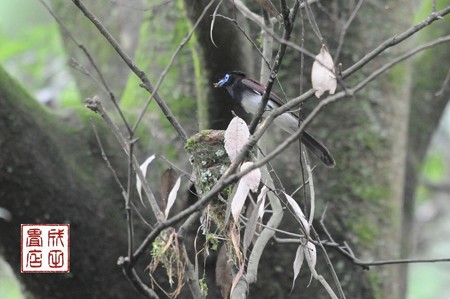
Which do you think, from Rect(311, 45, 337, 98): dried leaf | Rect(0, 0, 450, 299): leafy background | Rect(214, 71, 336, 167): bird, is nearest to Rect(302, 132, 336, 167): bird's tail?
Rect(214, 71, 336, 167): bird

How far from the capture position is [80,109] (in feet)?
11.7

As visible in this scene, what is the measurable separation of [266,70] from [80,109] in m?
1.14

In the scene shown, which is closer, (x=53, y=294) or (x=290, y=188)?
(x=53, y=294)

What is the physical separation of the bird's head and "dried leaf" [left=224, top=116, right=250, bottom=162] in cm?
85

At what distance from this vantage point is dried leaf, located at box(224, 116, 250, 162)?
6.75 ft

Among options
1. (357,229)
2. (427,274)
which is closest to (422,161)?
(357,229)

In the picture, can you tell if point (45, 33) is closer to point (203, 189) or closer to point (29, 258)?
point (29, 258)

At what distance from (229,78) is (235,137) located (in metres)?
0.93

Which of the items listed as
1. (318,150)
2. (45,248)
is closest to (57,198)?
(45,248)

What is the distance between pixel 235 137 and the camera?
2082 mm

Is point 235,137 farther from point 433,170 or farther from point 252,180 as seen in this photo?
point 433,170

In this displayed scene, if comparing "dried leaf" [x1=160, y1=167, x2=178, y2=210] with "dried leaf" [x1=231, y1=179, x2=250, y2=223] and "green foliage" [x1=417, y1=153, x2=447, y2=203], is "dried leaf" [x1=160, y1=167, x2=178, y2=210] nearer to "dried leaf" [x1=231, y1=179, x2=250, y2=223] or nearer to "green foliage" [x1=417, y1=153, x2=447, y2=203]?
"dried leaf" [x1=231, y1=179, x2=250, y2=223]

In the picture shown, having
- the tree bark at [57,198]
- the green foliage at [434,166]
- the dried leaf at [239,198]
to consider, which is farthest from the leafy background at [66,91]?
the dried leaf at [239,198]

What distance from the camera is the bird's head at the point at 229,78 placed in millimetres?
2941
